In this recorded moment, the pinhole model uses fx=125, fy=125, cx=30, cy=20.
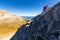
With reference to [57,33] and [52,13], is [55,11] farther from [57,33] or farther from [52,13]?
[57,33]

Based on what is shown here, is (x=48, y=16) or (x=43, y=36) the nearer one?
(x=43, y=36)

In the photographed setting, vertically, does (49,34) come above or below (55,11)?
below

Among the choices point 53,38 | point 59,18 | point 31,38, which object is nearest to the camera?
point 53,38

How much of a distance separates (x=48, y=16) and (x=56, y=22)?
110 inches

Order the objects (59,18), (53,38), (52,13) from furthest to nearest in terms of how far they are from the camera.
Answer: (52,13)
(59,18)
(53,38)

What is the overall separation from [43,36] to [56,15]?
13.8 ft

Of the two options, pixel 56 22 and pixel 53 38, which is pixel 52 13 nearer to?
pixel 56 22

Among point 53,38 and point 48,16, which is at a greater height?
point 48,16

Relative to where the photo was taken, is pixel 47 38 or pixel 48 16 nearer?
pixel 47 38

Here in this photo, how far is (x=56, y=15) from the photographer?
2117cm

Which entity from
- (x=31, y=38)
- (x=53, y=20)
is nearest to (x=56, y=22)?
(x=53, y=20)

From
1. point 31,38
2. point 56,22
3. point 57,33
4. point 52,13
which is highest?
point 52,13

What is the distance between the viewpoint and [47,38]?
2012 cm

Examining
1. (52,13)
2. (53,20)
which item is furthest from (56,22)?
(52,13)
